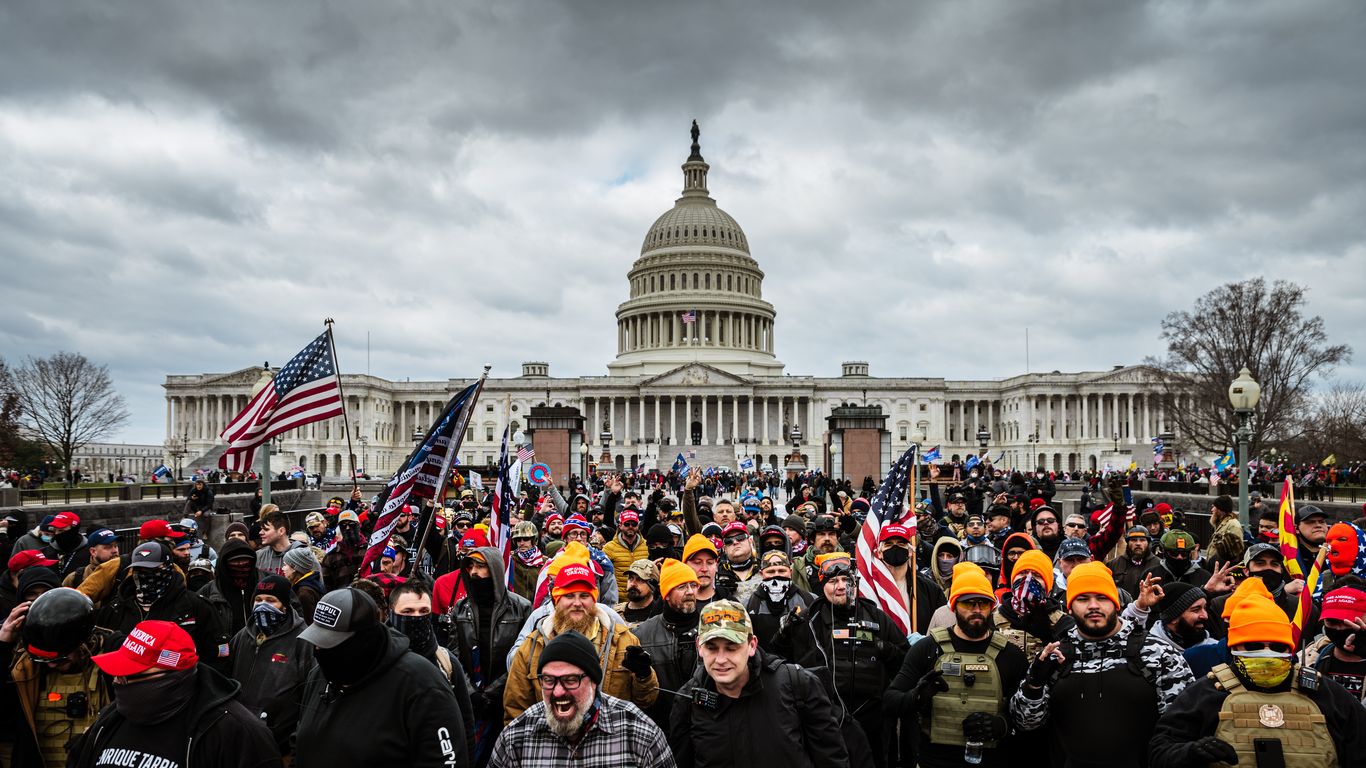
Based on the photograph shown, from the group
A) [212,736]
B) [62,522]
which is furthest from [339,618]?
[62,522]

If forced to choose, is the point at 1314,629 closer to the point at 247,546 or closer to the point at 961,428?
the point at 247,546

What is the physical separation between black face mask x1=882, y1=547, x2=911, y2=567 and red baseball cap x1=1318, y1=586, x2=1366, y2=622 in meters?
3.37

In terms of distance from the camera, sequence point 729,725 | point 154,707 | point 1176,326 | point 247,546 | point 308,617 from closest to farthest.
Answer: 1. point 154,707
2. point 729,725
3. point 308,617
4. point 247,546
5. point 1176,326

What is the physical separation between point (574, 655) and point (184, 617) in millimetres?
3849

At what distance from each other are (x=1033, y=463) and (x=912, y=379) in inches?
661

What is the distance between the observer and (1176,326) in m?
50.0

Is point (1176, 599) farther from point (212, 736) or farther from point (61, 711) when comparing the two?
point (61, 711)

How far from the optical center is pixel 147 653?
4.09m

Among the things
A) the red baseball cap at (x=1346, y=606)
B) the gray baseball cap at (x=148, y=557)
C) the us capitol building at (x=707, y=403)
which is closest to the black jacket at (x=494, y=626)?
the gray baseball cap at (x=148, y=557)

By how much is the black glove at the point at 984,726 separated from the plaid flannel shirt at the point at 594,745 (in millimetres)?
1904

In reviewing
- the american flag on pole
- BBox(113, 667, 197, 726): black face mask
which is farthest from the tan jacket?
the american flag on pole

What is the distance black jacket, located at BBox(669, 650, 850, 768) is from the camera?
473cm

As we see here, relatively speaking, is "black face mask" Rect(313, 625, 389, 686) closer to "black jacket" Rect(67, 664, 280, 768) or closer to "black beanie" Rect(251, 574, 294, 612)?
"black jacket" Rect(67, 664, 280, 768)

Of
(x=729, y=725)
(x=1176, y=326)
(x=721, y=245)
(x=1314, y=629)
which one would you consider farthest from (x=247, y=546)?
(x=721, y=245)
